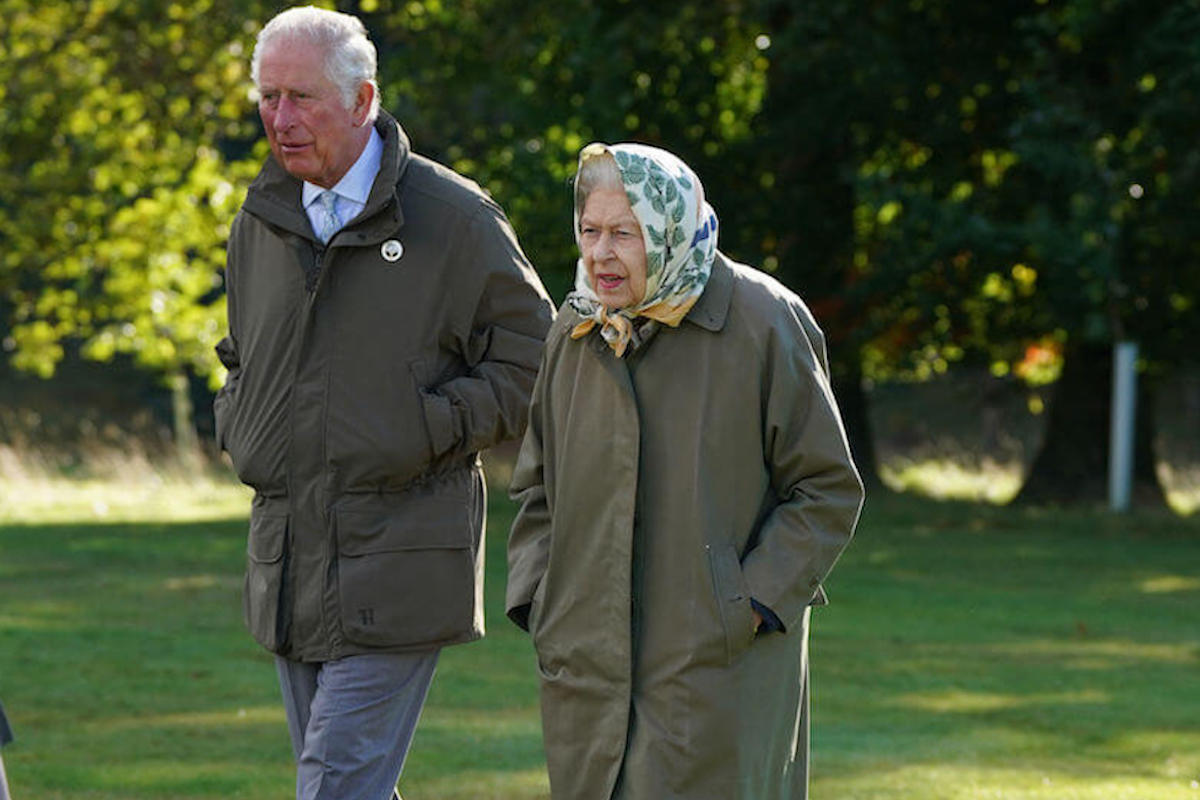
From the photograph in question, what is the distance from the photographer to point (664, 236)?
14.1 ft

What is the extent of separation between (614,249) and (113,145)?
19.4m

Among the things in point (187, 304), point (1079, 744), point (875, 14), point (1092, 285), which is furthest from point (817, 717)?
point (187, 304)

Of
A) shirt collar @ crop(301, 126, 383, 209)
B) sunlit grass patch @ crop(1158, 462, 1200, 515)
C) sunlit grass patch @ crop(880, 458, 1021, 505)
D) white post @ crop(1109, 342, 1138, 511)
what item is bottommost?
sunlit grass patch @ crop(880, 458, 1021, 505)

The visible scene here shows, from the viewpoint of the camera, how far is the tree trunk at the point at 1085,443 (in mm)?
22750

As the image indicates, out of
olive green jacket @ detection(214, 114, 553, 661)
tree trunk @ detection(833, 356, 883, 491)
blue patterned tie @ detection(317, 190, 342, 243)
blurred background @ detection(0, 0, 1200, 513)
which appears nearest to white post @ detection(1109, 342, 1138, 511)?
blurred background @ detection(0, 0, 1200, 513)

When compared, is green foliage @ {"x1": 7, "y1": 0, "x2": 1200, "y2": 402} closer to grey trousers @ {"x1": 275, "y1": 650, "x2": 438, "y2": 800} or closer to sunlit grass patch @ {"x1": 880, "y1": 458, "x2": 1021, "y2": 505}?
sunlit grass patch @ {"x1": 880, "y1": 458, "x2": 1021, "y2": 505}

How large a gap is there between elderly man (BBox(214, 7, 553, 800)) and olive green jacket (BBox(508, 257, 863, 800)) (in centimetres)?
59

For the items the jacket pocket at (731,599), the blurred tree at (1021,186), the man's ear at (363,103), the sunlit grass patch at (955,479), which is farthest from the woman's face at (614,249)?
the sunlit grass patch at (955,479)

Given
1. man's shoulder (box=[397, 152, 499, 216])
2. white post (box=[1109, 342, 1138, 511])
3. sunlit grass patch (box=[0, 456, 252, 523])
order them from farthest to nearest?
sunlit grass patch (box=[0, 456, 252, 523]) → white post (box=[1109, 342, 1138, 511]) → man's shoulder (box=[397, 152, 499, 216])

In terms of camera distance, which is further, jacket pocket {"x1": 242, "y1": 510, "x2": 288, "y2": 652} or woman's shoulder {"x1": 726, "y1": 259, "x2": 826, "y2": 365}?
jacket pocket {"x1": 242, "y1": 510, "x2": 288, "y2": 652}

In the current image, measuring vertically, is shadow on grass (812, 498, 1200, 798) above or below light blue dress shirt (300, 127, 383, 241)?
below

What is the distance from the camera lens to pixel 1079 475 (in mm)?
22844

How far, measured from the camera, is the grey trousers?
15.8 feet

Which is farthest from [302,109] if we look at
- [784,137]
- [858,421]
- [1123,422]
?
[858,421]
